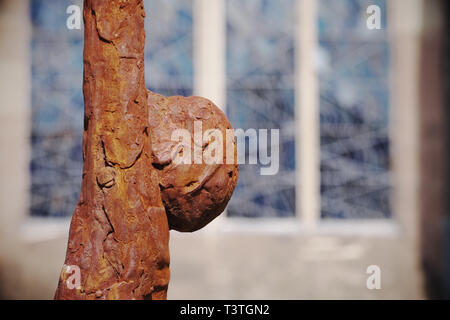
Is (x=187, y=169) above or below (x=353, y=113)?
below

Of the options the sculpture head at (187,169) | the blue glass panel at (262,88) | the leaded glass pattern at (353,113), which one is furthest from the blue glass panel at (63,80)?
the sculpture head at (187,169)

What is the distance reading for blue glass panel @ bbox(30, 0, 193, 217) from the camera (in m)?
3.51

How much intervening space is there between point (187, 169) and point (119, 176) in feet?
0.66

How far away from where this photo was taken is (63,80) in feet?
11.5

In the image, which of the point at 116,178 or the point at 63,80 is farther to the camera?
the point at 63,80

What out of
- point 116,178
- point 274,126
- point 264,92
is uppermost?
point 264,92

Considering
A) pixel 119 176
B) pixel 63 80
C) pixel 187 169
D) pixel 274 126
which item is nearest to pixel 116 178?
pixel 119 176

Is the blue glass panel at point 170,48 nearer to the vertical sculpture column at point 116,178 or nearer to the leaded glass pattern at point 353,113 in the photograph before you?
→ the leaded glass pattern at point 353,113

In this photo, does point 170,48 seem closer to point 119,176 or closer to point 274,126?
point 274,126

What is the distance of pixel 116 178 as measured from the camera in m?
1.20

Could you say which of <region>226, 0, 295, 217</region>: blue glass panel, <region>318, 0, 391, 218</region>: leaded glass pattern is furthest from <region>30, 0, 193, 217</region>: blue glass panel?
<region>318, 0, 391, 218</region>: leaded glass pattern
